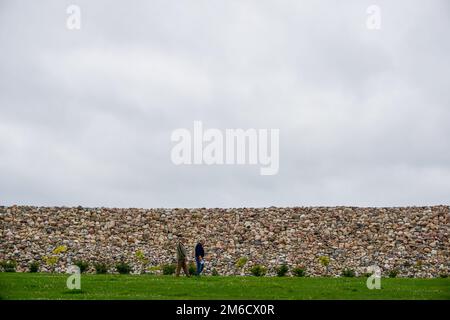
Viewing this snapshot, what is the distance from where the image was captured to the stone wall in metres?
40.9

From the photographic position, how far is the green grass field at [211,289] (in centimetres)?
2480

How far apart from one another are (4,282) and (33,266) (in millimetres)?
8660

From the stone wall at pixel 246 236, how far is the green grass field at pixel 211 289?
7.79 metres

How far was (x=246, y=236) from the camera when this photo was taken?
149 ft

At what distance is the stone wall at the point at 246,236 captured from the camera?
40906mm

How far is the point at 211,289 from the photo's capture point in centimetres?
2662

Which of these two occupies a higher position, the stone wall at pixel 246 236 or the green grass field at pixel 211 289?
the stone wall at pixel 246 236

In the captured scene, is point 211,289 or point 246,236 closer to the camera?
point 211,289

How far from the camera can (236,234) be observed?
45812 mm

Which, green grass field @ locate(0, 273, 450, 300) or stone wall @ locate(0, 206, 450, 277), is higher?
stone wall @ locate(0, 206, 450, 277)

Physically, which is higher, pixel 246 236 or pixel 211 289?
pixel 246 236

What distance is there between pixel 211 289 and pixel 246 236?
61.9ft

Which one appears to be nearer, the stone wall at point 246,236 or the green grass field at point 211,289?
the green grass field at point 211,289

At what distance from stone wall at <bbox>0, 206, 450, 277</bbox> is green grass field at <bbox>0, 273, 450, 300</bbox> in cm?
779
